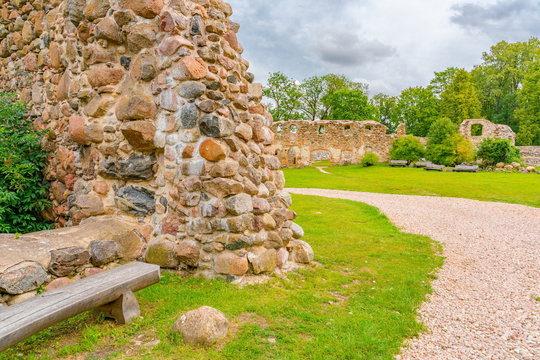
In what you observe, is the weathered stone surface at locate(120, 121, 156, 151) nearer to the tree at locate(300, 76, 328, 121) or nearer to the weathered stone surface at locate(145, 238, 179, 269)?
the weathered stone surface at locate(145, 238, 179, 269)

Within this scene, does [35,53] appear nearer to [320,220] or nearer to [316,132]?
[320,220]

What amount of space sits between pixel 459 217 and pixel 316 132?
20498 mm

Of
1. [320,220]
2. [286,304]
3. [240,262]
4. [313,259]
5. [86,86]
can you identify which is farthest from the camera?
[320,220]

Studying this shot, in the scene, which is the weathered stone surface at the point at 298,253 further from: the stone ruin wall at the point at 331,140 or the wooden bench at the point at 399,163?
the stone ruin wall at the point at 331,140

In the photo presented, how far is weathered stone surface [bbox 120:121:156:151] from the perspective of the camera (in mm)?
4379

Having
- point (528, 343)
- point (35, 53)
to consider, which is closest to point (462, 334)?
point (528, 343)

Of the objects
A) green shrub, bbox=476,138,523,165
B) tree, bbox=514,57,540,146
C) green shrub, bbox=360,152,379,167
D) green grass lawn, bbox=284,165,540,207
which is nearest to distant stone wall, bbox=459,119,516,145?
tree, bbox=514,57,540,146

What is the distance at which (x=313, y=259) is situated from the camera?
18.9 ft

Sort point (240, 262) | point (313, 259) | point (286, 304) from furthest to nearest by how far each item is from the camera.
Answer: point (313, 259)
point (240, 262)
point (286, 304)

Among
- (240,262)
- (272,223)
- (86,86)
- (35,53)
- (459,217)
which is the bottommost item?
(459,217)

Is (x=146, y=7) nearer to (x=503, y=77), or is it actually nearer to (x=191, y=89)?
(x=191, y=89)

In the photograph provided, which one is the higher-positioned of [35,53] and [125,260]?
[35,53]

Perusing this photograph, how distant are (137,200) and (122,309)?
1730mm

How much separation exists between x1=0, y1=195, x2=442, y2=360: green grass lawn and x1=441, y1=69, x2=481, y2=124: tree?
40.1 metres
